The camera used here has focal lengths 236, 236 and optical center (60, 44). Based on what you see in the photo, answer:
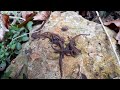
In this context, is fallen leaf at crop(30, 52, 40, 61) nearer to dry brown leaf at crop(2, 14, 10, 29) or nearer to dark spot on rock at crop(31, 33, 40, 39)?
dark spot on rock at crop(31, 33, 40, 39)

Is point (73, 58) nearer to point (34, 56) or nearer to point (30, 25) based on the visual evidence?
point (34, 56)

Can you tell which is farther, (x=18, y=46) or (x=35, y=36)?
(x=18, y=46)

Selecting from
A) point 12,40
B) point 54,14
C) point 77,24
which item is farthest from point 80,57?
point 12,40

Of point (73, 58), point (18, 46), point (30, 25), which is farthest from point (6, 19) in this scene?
point (73, 58)

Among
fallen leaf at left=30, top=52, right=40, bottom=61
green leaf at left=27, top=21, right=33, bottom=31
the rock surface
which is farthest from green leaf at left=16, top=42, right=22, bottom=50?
fallen leaf at left=30, top=52, right=40, bottom=61

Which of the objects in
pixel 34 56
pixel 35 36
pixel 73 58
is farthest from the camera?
pixel 35 36

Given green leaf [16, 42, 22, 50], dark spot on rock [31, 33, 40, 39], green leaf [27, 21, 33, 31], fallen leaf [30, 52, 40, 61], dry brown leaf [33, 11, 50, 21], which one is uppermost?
dry brown leaf [33, 11, 50, 21]

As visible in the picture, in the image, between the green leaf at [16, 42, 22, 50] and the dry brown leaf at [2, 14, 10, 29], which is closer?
the green leaf at [16, 42, 22, 50]

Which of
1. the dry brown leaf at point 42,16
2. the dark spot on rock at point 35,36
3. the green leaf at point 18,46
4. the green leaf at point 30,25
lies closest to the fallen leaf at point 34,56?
the dark spot on rock at point 35,36

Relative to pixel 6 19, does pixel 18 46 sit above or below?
below
